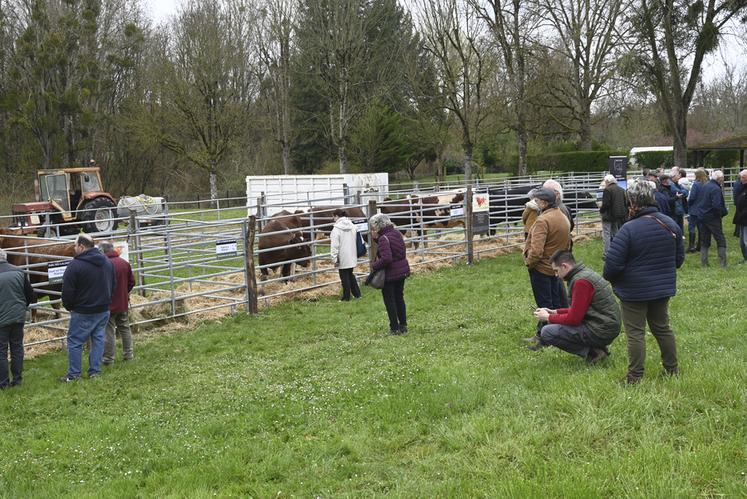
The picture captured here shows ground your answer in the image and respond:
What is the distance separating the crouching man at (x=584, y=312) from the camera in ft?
20.5

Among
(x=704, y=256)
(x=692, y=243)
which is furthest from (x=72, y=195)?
(x=704, y=256)

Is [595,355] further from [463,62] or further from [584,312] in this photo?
[463,62]

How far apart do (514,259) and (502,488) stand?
1213 cm

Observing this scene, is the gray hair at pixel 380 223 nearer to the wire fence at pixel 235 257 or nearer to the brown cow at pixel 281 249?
the wire fence at pixel 235 257

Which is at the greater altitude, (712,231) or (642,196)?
(642,196)

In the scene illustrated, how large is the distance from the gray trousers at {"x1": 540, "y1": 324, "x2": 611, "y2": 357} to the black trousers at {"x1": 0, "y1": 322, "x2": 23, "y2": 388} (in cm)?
588

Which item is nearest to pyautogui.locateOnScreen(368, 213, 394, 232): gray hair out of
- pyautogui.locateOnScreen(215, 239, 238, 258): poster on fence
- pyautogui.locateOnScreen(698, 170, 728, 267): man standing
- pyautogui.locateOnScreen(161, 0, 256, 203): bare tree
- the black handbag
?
the black handbag

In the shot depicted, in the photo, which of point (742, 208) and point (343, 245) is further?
point (742, 208)

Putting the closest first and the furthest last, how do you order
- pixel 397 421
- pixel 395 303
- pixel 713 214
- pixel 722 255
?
pixel 397 421
pixel 395 303
pixel 722 255
pixel 713 214

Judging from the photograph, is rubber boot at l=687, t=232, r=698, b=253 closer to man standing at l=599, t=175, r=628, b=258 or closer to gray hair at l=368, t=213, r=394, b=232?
man standing at l=599, t=175, r=628, b=258

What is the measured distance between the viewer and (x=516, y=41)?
35156mm

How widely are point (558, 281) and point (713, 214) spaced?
6.18 m

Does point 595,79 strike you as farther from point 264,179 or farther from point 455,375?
point 455,375

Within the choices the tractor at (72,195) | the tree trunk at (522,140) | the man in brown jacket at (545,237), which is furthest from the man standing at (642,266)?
the tree trunk at (522,140)
